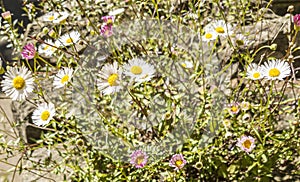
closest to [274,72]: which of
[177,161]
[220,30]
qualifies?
[220,30]

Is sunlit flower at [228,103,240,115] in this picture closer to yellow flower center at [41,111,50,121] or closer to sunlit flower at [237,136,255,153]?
sunlit flower at [237,136,255,153]

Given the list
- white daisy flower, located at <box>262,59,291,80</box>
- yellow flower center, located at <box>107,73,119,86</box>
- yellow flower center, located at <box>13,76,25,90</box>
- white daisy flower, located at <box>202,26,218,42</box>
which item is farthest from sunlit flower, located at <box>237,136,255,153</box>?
yellow flower center, located at <box>13,76,25,90</box>

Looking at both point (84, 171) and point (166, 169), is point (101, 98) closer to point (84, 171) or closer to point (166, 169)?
point (84, 171)

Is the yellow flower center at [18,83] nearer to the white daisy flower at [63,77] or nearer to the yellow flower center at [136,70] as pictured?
the white daisy flower at [63,77]

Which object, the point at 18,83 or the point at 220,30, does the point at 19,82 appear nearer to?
the point at 18,83

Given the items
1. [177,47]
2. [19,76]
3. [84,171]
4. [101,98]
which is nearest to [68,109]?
[101,98]
